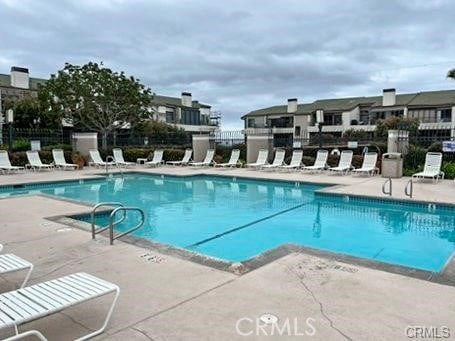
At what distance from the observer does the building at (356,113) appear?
40.3 metres

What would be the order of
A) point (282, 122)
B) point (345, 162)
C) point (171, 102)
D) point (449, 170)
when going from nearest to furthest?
1. point (449, 170)
2. point (345, 162)
3. point (171, 102)
4. point (282, 122)

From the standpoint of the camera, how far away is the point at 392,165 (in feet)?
45.5

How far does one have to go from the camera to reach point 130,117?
2452cm

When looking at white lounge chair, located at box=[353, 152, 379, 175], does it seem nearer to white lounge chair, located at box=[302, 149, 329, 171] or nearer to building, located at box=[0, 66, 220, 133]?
white lounge chair, located at box=[302, 149, 329, 171]

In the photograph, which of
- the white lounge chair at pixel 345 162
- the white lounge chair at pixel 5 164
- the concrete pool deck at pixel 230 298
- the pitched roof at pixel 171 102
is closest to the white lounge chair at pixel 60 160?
the white lounge chair at pixel 5 164

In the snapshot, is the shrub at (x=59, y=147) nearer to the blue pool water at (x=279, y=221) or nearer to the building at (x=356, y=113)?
the blue pool water at (x=279, y=221)

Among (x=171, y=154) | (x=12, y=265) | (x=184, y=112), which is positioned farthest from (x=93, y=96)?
(x=184, y=112)

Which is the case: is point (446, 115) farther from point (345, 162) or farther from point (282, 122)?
point (345, 162)

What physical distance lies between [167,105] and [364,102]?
77.4 feet

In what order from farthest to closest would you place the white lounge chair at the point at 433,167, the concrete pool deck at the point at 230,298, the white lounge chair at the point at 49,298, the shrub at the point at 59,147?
1. the shrub at the point at 59,147
2. the white lounge chair at the point at 433,167
3. the concrete pool deck at the point at 230,298
4. the white lounge chair at the point at 49,298

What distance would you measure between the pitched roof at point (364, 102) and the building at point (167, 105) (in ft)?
20.4

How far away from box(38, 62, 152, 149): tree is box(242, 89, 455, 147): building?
55.7 feet

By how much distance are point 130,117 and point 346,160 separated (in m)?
14.3

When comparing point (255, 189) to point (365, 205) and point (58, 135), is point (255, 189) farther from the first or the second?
point (58, 135)
